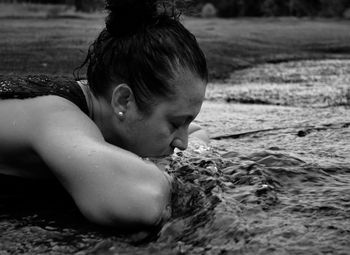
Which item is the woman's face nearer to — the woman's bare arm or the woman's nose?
the woman's nose

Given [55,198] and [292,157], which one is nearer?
[55,198]

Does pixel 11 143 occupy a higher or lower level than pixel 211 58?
higher

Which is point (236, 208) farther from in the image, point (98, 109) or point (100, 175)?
point (98, 109)

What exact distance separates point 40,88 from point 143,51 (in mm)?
468

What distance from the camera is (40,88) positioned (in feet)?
8.41

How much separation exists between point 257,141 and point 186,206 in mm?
1746

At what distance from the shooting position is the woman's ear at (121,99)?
2.46 metres

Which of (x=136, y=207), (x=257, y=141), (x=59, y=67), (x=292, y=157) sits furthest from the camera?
(x=59, y=67)

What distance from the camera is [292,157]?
3145 millimetres

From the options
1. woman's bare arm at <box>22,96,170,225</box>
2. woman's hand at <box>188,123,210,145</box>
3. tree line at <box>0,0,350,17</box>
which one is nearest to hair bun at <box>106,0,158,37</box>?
woman's bare arm at <box>22,96,170,225</box>

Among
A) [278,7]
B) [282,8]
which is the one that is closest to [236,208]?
[278,7]

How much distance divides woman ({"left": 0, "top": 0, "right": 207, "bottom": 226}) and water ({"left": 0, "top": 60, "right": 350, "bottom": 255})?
4.7 inches

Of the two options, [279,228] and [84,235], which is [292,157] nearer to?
[279,228]

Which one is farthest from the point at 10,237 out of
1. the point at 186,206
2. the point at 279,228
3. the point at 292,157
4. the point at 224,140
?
the point at 224,140
